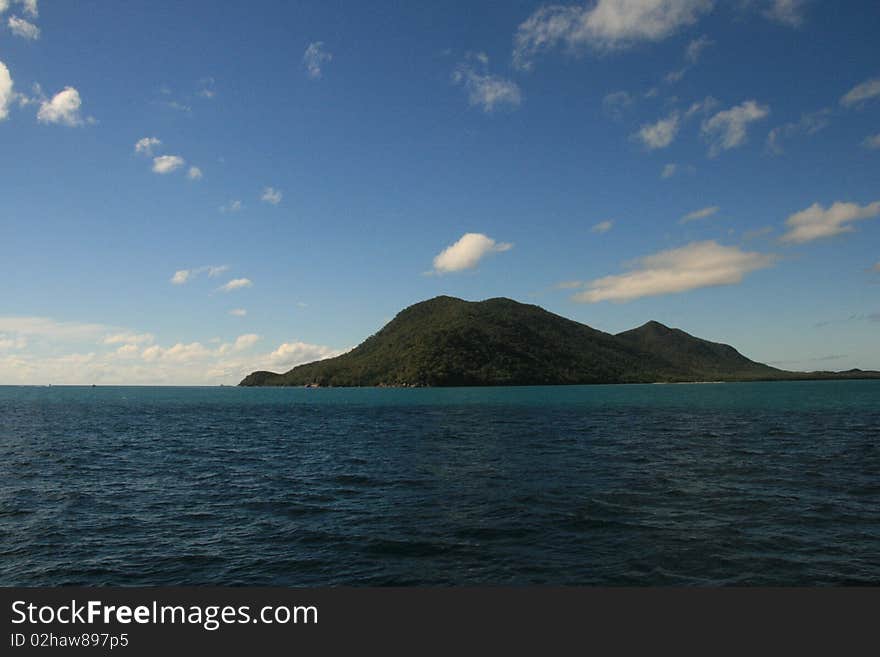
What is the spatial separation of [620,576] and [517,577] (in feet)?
13.0

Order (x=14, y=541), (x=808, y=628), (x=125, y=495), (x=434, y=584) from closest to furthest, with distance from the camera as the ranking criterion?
1. (x=808, y=628)
2. (x=434, y=584)
3. (x=14, y=541)
4. (x=125, y=495)

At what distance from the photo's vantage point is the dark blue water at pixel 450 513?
2045 cm

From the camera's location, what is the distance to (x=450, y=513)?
1148 inches

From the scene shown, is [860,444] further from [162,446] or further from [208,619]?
[162,446]

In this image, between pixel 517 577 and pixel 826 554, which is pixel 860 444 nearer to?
pixel 826 554

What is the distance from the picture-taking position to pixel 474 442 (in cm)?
6394

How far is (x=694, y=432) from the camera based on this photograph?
7069 centimetres

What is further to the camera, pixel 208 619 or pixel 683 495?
pixel 683 495

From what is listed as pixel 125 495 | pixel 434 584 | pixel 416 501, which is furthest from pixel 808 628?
pixel 125 495

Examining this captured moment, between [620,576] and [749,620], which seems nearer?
[749,620]

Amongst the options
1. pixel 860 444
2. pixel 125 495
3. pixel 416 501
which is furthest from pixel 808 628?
pixel 860 444

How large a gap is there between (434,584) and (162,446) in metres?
56.2

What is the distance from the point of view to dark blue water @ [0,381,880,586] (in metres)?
20.5

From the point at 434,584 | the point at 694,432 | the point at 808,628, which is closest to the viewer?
the point at 808,628
